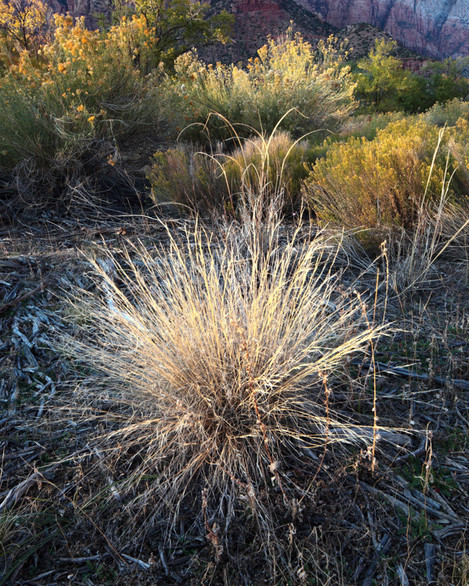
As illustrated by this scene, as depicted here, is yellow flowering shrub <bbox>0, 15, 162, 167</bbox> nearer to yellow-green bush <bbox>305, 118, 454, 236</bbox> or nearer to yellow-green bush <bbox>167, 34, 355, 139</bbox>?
yellow-green bush <bbox>167, 34, 355, 139</bbox>

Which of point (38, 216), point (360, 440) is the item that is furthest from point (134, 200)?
point (360, 440)

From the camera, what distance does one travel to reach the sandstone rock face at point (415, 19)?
244ft

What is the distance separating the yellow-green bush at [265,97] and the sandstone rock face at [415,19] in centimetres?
8123

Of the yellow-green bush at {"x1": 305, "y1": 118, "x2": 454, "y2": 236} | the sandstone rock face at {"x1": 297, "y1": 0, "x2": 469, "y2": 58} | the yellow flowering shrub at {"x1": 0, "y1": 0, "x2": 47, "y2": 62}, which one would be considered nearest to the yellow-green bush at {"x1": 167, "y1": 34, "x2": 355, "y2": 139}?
the yellow flowering shrub at {"x1": 0, "y1": 0, "x2": 47, "y2": 62}

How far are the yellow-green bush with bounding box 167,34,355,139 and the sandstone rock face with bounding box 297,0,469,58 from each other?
3198 inches

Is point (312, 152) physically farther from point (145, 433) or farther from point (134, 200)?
point (145, 433)

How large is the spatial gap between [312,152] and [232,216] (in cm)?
145

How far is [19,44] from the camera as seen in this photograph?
5.68 m

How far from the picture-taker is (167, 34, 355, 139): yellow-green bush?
20.3 feet

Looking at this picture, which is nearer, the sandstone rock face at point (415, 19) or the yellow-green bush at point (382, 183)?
the yellow-green bush at point (382, 183)

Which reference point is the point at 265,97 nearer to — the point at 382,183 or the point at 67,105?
the point at 67,105

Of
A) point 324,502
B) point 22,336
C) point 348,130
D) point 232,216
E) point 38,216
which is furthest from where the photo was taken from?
point 348,130

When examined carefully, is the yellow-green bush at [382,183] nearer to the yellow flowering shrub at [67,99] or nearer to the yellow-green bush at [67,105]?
the yellow-green bush at [67,105]

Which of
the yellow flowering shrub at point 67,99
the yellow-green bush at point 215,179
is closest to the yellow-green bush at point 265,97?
the yellow flowering shrub at point 67,99
